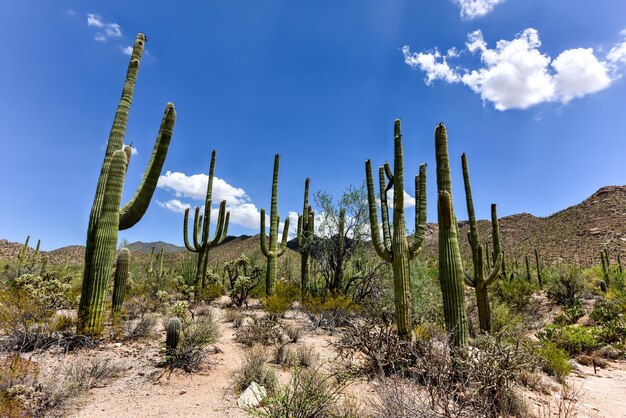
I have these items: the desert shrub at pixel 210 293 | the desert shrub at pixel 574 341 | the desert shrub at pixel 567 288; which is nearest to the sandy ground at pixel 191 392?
the desert shrub at pixel 574 341

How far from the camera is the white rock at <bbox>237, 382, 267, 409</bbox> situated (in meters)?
5.28

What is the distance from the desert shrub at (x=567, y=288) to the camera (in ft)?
56.5

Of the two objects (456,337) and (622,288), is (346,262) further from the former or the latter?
(622,288)

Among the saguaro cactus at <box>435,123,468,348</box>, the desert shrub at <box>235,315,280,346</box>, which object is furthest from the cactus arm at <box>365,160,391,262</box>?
the desert shrub at <box>235,315,280,346</box>

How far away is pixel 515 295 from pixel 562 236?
1257 inches

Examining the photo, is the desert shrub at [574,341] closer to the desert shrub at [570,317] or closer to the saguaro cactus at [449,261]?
the desert shrub at [570,317]

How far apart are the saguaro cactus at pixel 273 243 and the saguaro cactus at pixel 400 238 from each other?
5.95 metres

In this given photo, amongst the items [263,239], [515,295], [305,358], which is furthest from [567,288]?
[305,358]

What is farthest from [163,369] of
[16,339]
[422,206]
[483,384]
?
[422,206]

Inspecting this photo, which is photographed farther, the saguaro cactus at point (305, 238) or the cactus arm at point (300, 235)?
the cactus arm at point (300, 235)

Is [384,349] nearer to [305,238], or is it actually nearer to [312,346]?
[312,346]

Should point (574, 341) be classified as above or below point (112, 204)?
below

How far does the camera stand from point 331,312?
11.8 metres

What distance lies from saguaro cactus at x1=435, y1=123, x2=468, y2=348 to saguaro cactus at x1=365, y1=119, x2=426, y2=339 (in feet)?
2.63
